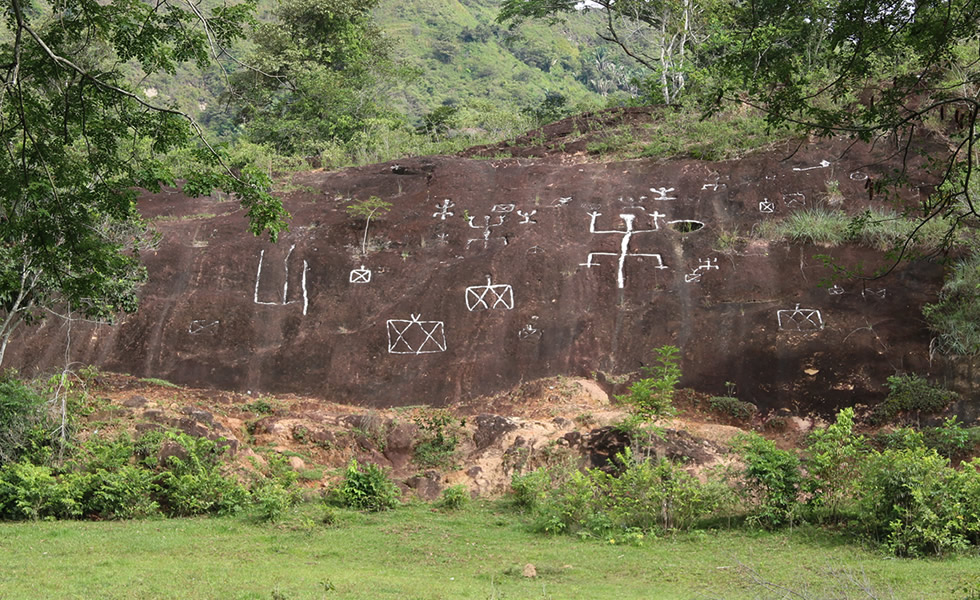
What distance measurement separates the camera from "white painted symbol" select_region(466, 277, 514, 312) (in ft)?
52.7

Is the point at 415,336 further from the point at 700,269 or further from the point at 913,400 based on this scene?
the point at 913,400

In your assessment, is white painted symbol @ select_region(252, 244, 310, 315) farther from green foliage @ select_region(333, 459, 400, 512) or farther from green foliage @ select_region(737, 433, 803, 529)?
green foliage @ select_region(737, 433, 803, 529)

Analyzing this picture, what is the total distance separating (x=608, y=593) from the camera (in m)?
7.40

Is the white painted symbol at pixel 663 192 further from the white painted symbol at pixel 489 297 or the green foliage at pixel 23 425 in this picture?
the green foliage at pixel 23 425

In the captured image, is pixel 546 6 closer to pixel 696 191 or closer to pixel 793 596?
pixel 696 191

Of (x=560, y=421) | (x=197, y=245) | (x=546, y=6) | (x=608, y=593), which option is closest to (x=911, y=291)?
(x=560, y=421)

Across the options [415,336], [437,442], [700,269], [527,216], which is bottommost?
[437,442]

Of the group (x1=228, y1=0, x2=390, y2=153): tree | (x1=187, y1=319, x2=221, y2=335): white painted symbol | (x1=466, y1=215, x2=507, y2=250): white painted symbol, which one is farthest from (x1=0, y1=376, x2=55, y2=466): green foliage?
(x1=228, y1=0, x2=390, y2=153): tree

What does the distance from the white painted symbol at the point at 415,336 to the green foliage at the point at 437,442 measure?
6.24 feet

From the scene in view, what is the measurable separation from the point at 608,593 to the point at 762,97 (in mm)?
4266

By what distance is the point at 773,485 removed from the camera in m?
9.59

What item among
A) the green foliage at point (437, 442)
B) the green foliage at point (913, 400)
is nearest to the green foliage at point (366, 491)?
the green foliage at point (437, 442)

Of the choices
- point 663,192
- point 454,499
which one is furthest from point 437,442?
point 663,192

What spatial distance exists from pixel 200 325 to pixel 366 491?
20.9 ft
